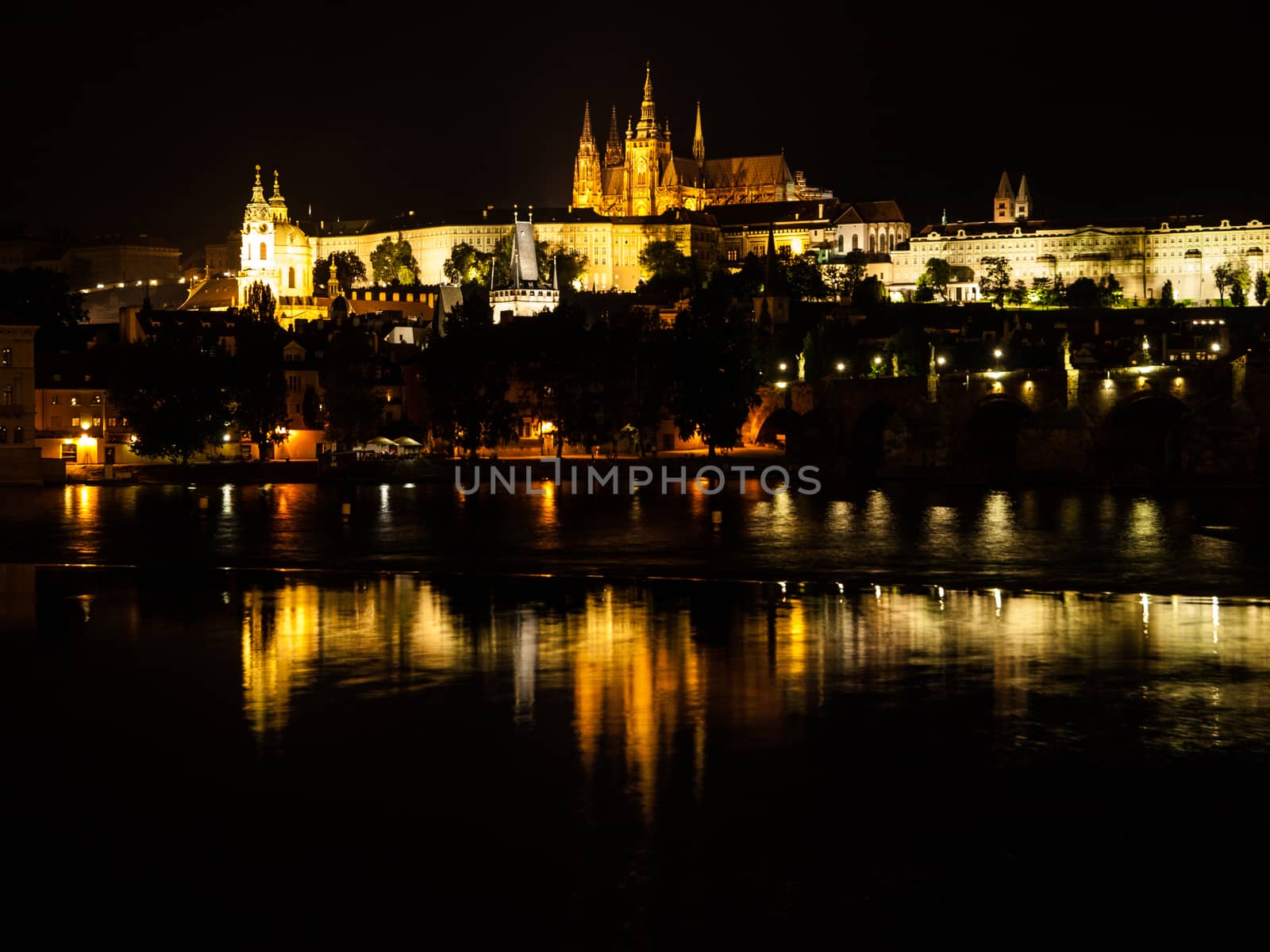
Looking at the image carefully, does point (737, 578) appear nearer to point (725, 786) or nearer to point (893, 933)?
point (725, 786)

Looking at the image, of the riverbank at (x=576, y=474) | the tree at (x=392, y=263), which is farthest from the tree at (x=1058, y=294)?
the riverbank at (x=576, y=474)

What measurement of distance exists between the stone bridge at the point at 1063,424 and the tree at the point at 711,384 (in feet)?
11.9

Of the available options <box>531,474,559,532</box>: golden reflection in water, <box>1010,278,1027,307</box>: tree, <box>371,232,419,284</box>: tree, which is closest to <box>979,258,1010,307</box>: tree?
<box>1010,278,1027,307</box>: tree

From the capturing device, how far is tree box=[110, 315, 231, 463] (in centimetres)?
6631

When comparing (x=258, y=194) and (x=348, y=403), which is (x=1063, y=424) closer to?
(x=348, y=403)

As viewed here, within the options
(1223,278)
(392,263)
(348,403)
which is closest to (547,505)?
(348,403)

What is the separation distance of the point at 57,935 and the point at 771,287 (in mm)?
113971

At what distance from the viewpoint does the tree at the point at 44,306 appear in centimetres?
8075

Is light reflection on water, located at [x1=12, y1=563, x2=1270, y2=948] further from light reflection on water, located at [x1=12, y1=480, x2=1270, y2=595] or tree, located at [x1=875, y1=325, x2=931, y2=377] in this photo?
tree, located at [x1=875, y1=325, x2=931, y2=377]

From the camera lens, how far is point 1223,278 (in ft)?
590

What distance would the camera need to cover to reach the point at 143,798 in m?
16.1

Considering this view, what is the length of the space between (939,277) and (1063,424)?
12095cm

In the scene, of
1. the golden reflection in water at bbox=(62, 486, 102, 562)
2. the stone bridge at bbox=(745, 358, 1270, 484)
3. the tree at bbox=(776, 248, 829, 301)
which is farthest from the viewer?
the tree at bbox=(776, 248, 829, 301)

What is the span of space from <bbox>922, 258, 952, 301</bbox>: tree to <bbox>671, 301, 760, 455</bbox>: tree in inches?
4168
